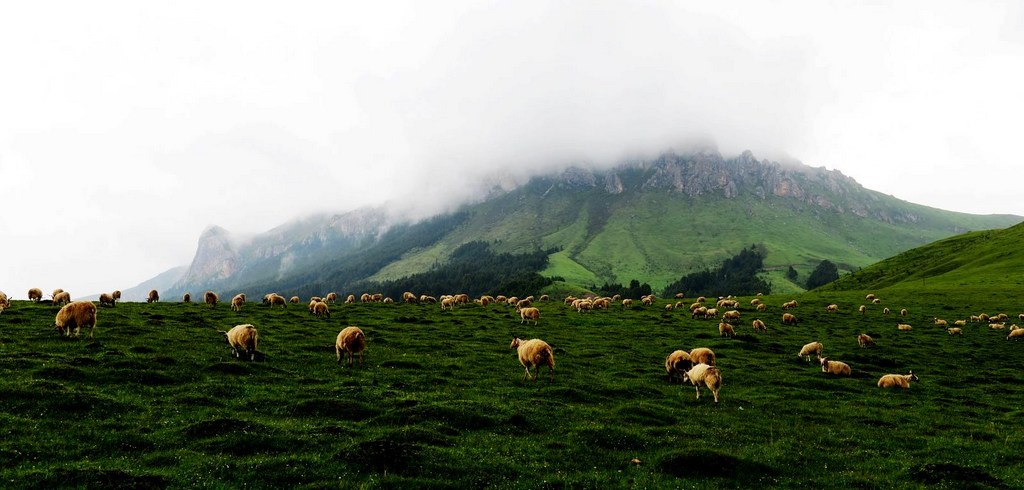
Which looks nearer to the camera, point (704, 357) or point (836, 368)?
point (704, 357)

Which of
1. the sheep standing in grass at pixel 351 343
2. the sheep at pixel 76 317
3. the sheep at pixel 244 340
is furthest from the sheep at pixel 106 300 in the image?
the sheep standing in grass at pixel 351 343

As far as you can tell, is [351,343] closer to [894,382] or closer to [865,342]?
[894,382]

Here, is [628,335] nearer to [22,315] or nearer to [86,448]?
[86,448]

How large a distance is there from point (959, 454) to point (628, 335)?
109 feet

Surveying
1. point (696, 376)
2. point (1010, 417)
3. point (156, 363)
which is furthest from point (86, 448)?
point (1010, 417)

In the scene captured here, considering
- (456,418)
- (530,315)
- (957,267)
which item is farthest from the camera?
(957,267)

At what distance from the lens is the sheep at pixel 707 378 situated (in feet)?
81.7

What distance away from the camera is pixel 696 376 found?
26.5m

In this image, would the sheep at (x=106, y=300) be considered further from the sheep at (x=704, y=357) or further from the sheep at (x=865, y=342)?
the sheep at (x=865, y=342)

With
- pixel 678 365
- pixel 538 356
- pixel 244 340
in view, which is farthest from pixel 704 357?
pixel 244 340

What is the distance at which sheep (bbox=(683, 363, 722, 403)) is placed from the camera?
81.7 ft

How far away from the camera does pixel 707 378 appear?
25516 millimetres

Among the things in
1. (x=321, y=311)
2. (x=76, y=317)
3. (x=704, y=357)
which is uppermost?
(x=76, y=317)

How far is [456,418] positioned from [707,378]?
13.8 metres
